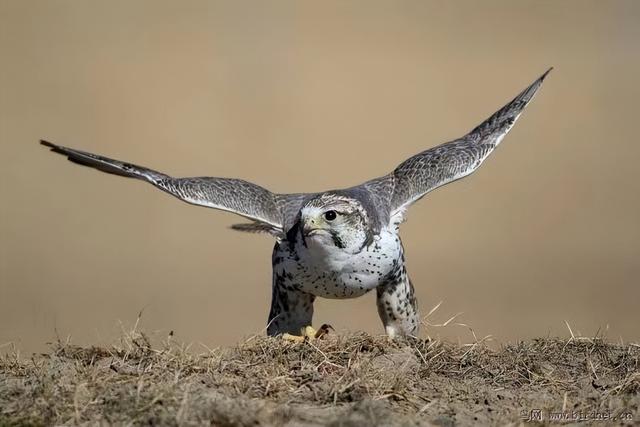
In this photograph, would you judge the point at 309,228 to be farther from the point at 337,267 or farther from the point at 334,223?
the point at 337,267

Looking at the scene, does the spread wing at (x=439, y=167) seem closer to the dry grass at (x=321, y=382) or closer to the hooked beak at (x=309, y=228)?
the hooked beak at (x=309, y=228)

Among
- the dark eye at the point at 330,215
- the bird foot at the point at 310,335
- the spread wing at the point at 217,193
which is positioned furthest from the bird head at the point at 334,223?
the spread wing at the point at 217,193

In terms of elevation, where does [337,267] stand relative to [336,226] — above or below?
below

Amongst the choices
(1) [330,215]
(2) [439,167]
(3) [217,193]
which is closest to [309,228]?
(1) [330,215]

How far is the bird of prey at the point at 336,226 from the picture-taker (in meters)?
7.07

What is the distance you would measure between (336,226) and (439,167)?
135 cm

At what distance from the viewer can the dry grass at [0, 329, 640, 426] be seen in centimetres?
521

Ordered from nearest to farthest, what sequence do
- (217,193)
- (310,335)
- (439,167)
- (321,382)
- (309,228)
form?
1. (321,382)
2. (309,228)
3. (310,335)
4. (217,193)
5. (439,167)

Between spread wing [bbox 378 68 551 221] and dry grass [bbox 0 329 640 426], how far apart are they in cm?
148

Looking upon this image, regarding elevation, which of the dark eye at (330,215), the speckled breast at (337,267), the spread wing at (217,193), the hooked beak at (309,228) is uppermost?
the spread wing at (217,193)

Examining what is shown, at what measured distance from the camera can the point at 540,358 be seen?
6445mm

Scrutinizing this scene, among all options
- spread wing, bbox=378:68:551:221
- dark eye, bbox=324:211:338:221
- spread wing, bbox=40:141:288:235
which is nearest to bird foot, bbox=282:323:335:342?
dark eye, bbox=324:211:338:221

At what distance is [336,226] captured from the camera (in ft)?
23.0

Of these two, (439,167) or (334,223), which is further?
(439,167)
